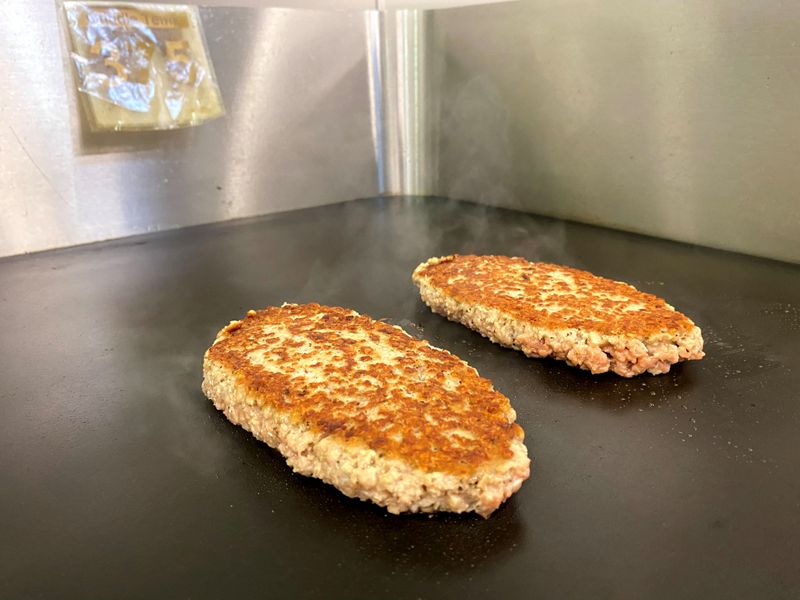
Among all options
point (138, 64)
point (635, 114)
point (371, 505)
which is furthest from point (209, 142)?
point (371, 505)

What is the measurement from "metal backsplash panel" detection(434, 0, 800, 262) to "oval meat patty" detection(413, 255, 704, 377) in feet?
2.78

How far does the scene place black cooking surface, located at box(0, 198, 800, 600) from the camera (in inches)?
37.6

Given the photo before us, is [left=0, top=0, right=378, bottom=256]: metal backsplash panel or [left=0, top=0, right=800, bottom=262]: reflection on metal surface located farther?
[left=0, top=0, right=378, bottom=256]: metal backsplash panel

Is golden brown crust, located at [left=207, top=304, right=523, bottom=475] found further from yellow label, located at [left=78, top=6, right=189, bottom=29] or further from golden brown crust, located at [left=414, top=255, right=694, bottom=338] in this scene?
yellow label, located at [left=78, top=6, right=189, bottom=29]

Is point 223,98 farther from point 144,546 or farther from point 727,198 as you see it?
point 144,546

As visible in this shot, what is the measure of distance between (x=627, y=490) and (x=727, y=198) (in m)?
1.61

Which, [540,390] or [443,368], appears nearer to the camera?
[443,368]

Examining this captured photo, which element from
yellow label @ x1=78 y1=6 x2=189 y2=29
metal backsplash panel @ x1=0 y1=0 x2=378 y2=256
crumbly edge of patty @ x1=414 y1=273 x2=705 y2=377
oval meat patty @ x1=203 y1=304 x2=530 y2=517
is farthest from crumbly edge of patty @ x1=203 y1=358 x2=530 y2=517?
yellow label @ x1=78 y1=6 x2=189 y2=29

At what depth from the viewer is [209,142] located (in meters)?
2.90

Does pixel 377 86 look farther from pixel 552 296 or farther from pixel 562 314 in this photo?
pixel 562 314

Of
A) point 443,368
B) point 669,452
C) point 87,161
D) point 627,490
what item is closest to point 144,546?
point 443,368

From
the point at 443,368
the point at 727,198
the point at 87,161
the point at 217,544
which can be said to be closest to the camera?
the point at 217,544

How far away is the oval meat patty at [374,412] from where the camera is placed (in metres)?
1.06

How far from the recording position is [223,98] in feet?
9.47
